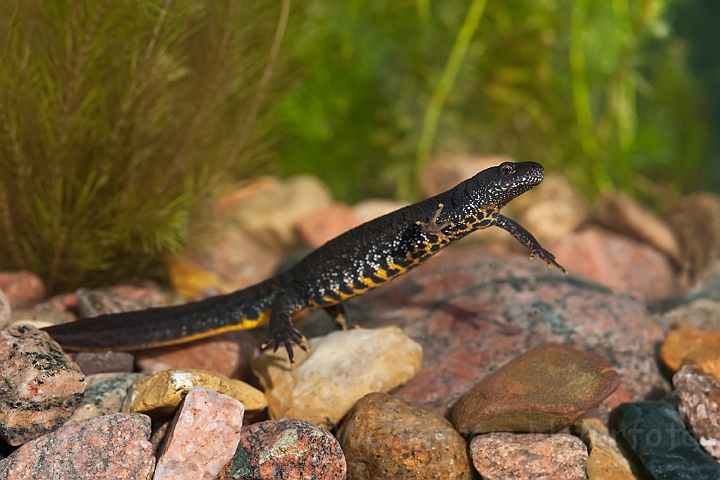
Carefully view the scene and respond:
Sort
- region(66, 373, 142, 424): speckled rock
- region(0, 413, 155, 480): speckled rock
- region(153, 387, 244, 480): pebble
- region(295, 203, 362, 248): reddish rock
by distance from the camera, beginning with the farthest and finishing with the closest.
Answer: region(295, 203, 362, 248): reddish rock < region(66, 373, 142, 424): speckled rock < region(153, 387, 244, 480): pebble < region(0, 413, 155, 480): speckled rock

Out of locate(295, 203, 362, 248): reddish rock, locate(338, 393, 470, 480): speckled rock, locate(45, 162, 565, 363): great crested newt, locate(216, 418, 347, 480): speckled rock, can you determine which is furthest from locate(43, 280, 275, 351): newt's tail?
locate(295, 203, 362, 248): reddish rock

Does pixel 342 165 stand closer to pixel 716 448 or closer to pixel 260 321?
pixel 260 321

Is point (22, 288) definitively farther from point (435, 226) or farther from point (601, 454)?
point (601, 454)

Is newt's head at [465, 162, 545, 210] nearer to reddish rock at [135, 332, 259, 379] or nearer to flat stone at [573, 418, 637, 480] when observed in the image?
flat stone at [573, 418, 637, 480]

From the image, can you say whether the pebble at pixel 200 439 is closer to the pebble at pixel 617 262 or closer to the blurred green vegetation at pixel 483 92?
the pebble at pixel 617 262

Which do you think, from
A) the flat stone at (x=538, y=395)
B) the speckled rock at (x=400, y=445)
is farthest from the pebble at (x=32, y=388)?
the flat stone at (x=538, y=395)

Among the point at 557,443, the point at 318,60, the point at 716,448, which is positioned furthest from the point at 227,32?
the point at 716,448
